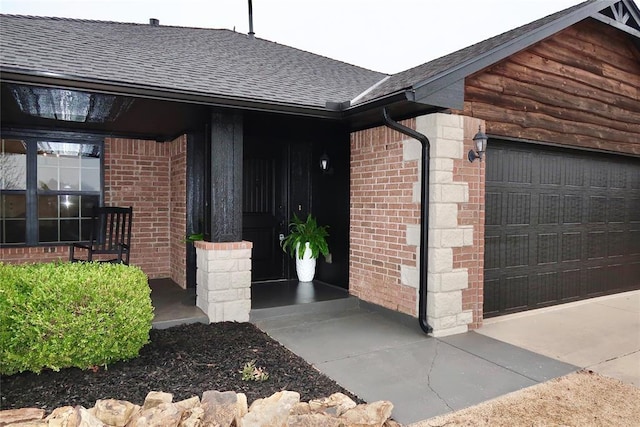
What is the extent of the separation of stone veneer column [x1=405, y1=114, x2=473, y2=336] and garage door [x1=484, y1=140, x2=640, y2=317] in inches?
27.8

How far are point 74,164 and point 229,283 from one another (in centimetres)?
336

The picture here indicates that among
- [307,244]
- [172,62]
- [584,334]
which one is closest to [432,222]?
[584,334]

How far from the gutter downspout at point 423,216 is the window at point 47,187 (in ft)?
14.6

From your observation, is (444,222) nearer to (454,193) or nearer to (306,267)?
(454,193)

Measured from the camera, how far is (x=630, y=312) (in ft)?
17.7

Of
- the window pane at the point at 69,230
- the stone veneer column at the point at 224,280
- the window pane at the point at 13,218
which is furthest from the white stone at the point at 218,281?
the window pane at the point at 13,218

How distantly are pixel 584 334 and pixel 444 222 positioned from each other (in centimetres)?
195

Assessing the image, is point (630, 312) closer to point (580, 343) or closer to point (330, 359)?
point (580, 343)

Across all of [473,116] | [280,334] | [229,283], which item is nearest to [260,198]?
[229,283]

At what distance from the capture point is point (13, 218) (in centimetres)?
569

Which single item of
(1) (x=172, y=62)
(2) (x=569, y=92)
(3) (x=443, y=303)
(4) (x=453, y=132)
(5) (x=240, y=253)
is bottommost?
(3) (x=443, y=303)

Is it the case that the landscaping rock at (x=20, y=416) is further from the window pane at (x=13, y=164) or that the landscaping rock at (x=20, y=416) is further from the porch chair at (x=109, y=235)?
the window pane at (x=13, y=164)

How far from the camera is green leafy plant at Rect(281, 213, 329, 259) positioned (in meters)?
5.88

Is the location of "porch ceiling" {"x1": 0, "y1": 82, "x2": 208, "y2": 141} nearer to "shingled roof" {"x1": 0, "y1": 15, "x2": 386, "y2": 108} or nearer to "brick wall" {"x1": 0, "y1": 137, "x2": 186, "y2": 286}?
"brick wall" {"x1": 0, "y1": 137, "x2": 186, "y2": 286}
